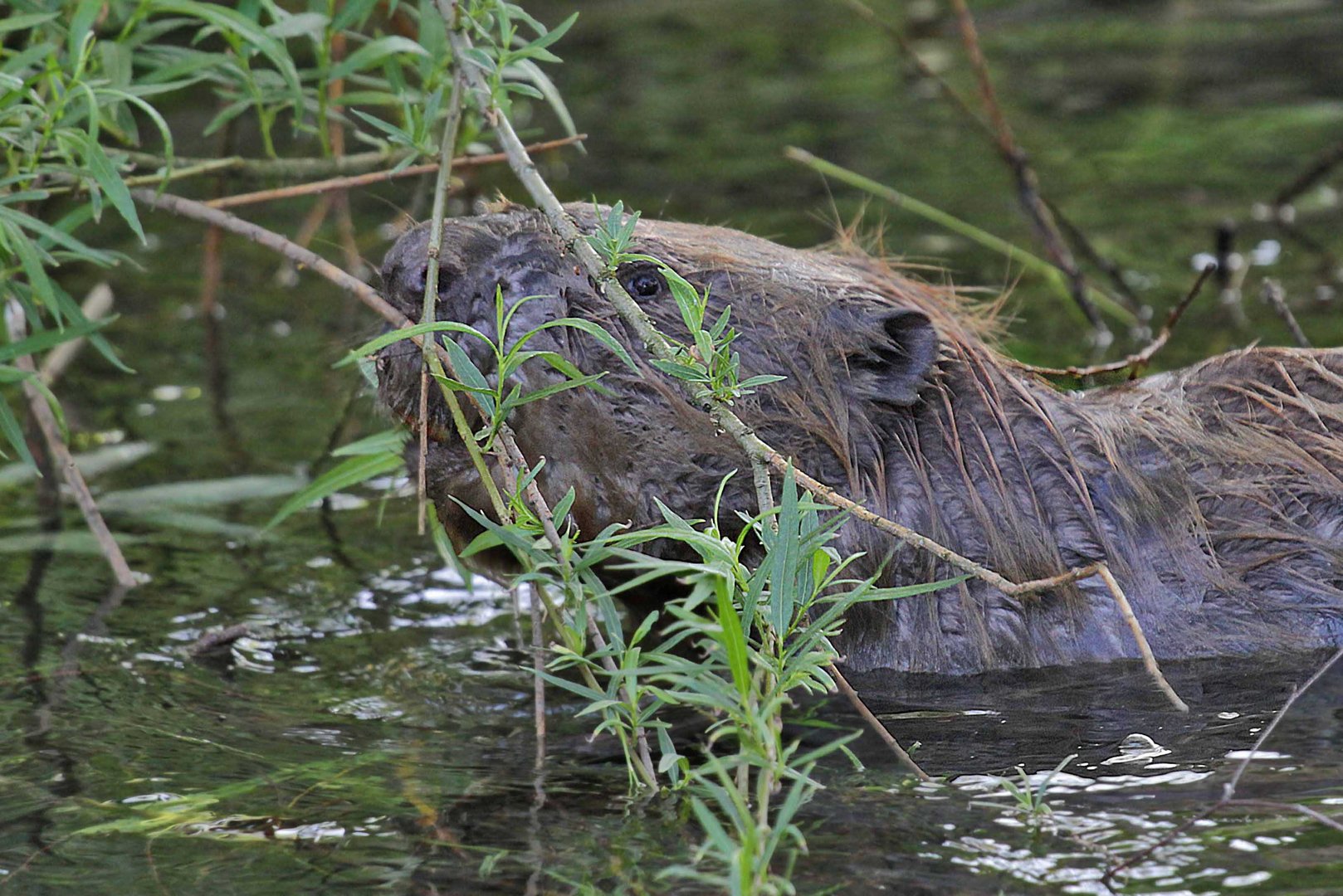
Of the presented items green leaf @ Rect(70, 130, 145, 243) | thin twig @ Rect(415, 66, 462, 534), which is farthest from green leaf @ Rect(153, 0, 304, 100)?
thin twig @ Rect(415, 66, 462, 534)

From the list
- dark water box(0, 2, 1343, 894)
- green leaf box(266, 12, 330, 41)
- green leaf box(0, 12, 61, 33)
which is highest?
green leaf box(266, 12, 330, 41)

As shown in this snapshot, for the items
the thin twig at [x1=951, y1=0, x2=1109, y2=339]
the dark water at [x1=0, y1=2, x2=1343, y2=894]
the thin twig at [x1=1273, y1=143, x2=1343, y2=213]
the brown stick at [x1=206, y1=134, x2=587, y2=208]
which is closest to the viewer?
the dark water at [x1=0, y1=2, x2=1343, y2=894]

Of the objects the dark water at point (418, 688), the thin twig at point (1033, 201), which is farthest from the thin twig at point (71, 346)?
the thin twig at point (1033, 201)


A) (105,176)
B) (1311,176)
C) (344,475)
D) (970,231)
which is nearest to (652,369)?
(344,475)

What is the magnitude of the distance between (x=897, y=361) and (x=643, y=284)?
510 millimetres

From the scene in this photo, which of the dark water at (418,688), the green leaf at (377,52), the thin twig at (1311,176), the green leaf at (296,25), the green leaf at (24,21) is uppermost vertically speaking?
the thin twig at (1311,176)

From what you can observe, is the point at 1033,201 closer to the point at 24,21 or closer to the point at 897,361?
the point at 897,361

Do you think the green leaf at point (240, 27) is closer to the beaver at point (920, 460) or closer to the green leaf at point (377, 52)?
the green leaf at point (377, 52)

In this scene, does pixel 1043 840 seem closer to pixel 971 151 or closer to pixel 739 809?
pixel 739 809

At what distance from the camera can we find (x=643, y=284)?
3.18 metres

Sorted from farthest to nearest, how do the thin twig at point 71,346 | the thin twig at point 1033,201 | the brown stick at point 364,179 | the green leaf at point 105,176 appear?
the thin twig at point 1033,201 → the thin twig at point 71,346 → the brown stick at point 364,179 → the green leaf at point 105,176

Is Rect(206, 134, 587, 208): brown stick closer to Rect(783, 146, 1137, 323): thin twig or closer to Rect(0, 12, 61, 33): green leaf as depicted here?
Rect(0, 12, 61, 33): green leaf

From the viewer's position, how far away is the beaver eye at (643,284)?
318cm

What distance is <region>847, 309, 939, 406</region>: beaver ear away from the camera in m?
3.20
